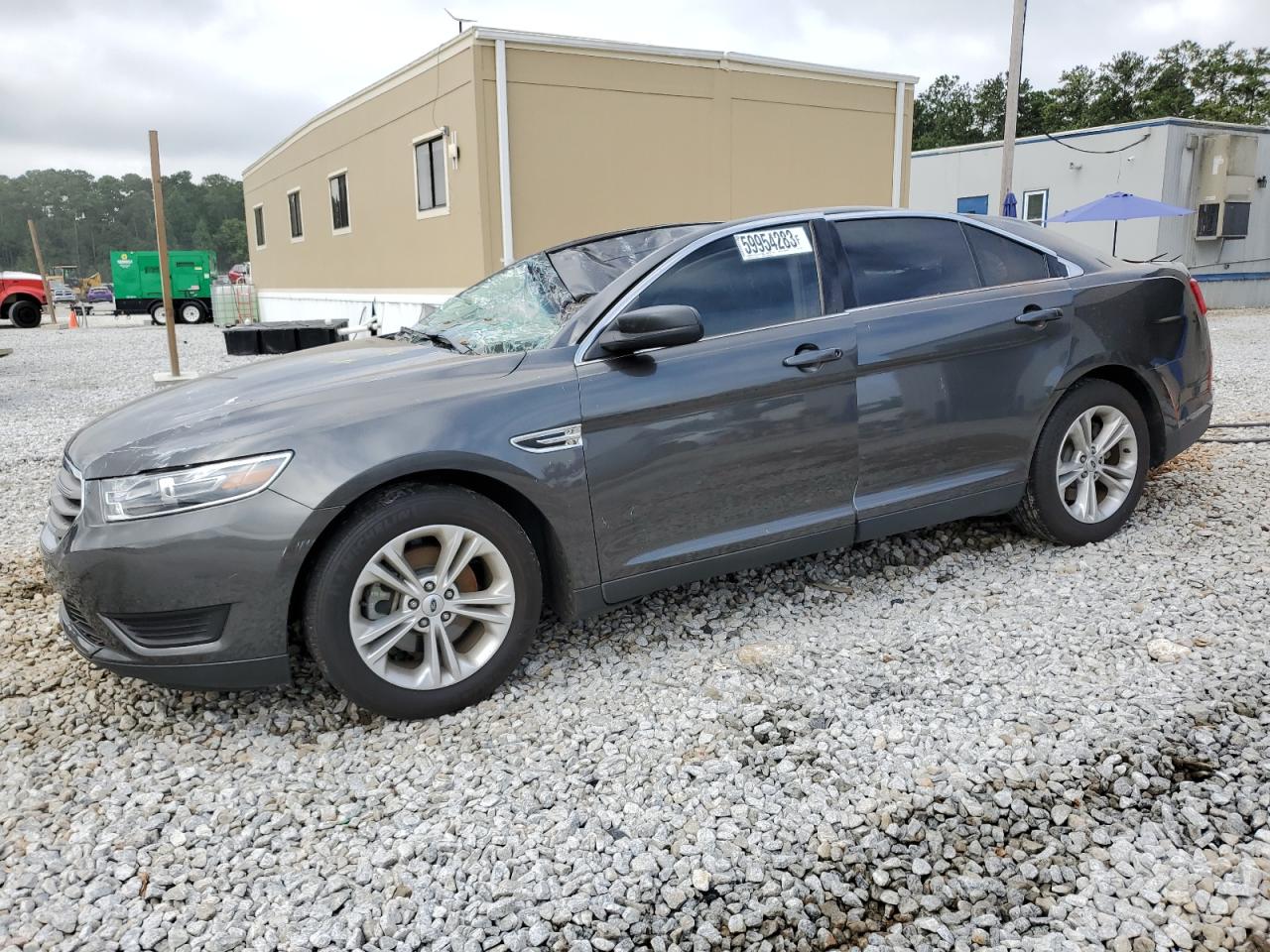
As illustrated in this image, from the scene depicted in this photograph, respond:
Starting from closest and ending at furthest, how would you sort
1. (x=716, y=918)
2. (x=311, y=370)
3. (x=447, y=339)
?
(x=716, y=918) < (x=311, y=370) < (x=447, y=339)

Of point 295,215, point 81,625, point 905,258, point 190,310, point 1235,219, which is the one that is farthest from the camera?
point 190,310

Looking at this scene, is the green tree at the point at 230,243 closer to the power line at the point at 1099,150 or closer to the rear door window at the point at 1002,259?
the power line at the point at 1099,150

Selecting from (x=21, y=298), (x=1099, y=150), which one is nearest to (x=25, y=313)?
(x=21, y=298)

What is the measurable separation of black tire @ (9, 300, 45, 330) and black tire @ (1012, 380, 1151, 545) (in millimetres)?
30013

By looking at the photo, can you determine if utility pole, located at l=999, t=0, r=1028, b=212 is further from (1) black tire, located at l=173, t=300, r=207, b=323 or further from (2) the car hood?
(1) black tire, located at l=173, t=300, r=207, b=323

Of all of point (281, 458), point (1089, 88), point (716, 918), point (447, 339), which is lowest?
point (716, 918)

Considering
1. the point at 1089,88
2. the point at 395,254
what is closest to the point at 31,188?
the point at 1089,88

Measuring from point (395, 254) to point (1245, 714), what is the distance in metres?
13.5

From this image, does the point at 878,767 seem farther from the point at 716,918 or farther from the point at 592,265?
the point at 592,265

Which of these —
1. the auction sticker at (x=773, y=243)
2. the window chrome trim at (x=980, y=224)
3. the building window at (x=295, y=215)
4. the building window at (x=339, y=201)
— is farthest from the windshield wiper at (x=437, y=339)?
the building window at (x=295, y=215)

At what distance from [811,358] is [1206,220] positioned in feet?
73.2

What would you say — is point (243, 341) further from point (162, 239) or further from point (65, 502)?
point (65, 502)

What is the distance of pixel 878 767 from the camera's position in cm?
277

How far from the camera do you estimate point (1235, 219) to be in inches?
852
